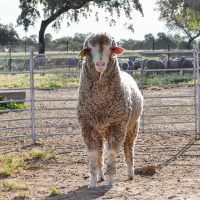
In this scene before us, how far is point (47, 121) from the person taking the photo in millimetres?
9102

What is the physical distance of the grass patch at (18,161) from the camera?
5.14m

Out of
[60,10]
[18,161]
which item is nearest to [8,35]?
[60,10]

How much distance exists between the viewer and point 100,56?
3.84 m

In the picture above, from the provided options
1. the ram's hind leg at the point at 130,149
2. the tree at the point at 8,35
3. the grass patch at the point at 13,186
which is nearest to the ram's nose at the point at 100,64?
the ram's hind leg at the point at 130,149

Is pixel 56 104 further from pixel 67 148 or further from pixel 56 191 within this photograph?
pixel 56 191

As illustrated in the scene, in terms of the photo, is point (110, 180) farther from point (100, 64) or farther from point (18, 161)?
point (18, 161)

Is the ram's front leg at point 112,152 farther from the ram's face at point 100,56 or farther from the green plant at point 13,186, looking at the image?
the green plant at point 13,186

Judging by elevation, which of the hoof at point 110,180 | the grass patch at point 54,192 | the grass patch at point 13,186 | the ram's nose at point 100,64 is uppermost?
the ram's nose at point 100,64

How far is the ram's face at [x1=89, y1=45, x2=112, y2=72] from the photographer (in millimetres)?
3799

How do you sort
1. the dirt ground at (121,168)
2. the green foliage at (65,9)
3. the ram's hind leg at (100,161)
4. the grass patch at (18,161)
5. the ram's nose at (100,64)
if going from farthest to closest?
1. the green foliage at (65,9)
2. the grass patch at (18,161)
3. the ram's hind leg at (100,161)
4. the ram's nose at (100,64)
5. the dirt ground at (121,168)

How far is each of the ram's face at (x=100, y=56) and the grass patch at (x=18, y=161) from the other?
7.96ft

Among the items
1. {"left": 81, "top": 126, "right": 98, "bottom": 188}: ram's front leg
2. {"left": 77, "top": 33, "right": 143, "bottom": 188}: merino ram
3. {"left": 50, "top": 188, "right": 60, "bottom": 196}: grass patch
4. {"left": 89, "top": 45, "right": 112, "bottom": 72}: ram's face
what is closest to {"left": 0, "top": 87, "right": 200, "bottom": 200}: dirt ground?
{"left": 50, "top": 188, "right": 60, "bottom": 196}: grass patch

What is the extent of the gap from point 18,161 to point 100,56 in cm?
288

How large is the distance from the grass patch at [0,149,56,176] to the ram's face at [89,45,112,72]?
2.43 meters
